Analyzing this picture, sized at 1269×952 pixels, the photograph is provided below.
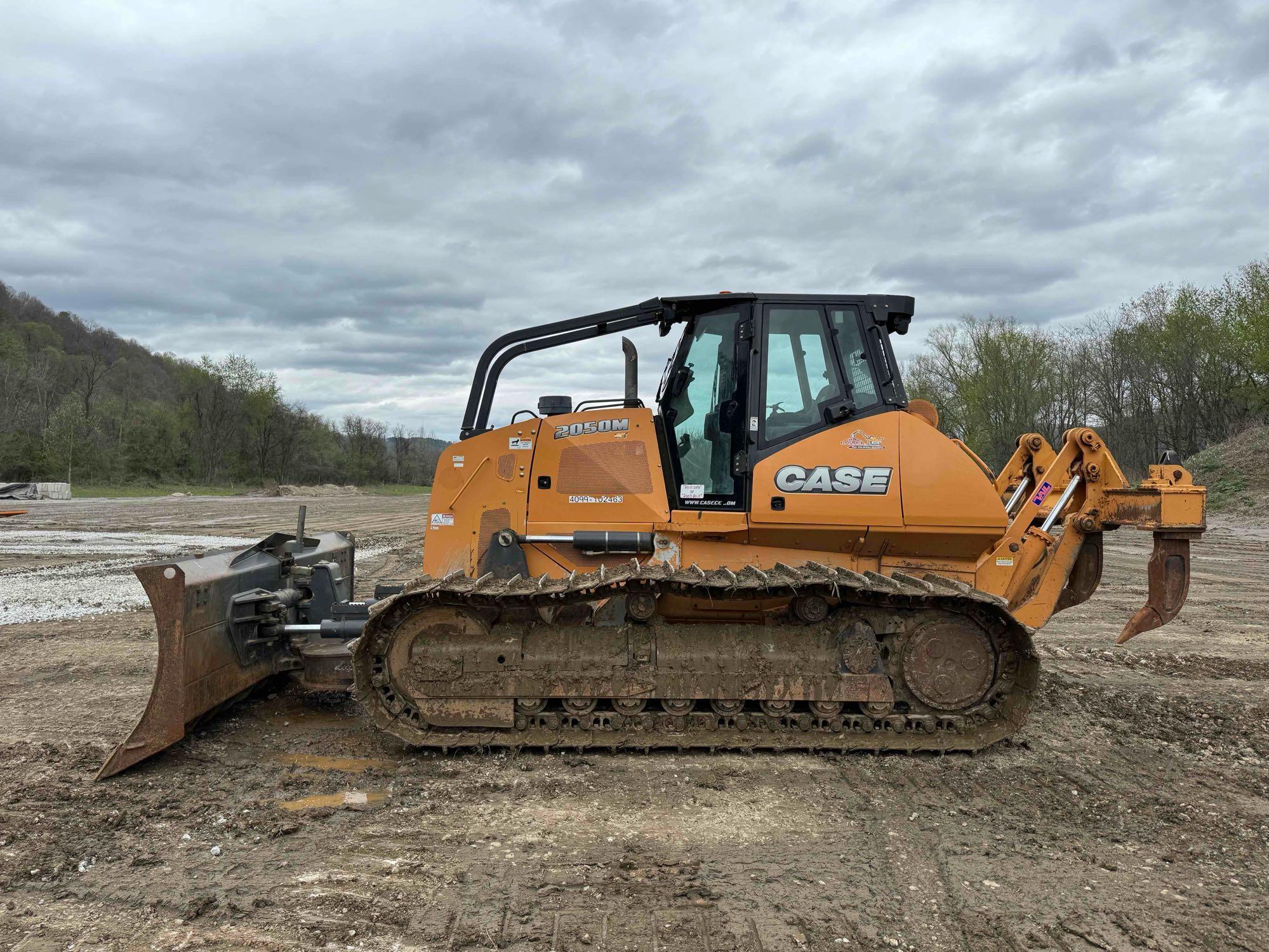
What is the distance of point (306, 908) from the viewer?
10.3 ft

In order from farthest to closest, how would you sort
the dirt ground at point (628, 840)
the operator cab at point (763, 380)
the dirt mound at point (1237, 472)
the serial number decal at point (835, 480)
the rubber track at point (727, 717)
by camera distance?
the dirt mound at point (1237, 472) < the operator cab at point (763, 380) < the serial number decal at point (835, 480) < the rubber track at point (727, 717) < the dirt ground at point (628, 840)

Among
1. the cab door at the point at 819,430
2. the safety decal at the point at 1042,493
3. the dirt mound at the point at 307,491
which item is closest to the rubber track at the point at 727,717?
the cab door at the point at 819,430

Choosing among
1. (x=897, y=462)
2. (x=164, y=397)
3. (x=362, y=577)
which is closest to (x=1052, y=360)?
(x=362, y=577)

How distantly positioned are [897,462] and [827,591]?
96 cm

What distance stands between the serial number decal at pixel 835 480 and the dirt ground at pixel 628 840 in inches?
63.7

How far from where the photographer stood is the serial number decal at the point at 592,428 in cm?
546

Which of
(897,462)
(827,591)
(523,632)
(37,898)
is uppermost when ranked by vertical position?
(897,462)

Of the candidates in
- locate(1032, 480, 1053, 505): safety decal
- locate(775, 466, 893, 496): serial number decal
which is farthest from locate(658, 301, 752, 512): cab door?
locate(1032, 480, 1053, 505): safety decal

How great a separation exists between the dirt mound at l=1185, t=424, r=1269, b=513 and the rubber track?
884 inches

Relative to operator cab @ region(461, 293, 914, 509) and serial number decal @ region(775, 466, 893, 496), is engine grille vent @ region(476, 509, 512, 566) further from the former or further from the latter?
serial number decal @ region(775, 466, 893, 496)

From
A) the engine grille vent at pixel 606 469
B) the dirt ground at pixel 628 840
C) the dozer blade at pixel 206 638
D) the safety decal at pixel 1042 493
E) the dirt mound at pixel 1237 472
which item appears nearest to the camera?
the dirt ground at pixel 628 840

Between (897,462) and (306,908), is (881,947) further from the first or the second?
(897,462)

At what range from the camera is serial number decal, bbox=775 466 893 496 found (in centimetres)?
510

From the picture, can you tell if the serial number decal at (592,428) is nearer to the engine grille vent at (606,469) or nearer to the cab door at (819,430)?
the engine grille vent at (606,469)
